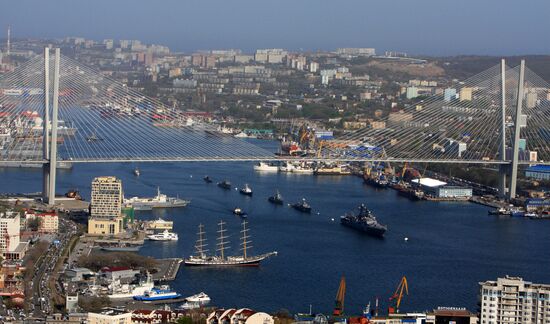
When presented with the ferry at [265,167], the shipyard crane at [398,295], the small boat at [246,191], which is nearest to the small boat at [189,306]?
the shipyard crane at [398,295]

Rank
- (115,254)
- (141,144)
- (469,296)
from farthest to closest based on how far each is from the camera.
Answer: (141,144) → (115,254) → (469,296)

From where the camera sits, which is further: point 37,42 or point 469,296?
point 37,42

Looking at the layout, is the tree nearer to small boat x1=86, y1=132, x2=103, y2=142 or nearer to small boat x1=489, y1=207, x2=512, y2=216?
small boat x1=489, y1=207, x2=512, y2=216

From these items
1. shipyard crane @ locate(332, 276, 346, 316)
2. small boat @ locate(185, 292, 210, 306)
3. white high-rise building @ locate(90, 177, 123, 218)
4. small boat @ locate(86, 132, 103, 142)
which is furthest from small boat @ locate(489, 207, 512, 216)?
small boat @ locate(185, 292, 210, 306)

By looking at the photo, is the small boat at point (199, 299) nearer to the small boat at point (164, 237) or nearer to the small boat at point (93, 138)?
the small boat at point (164, 237)

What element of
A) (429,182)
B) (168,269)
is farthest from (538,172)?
(168,269)

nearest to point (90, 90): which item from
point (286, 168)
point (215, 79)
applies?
point (286, 168)

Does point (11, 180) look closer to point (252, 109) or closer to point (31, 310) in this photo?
point (31, 310)
